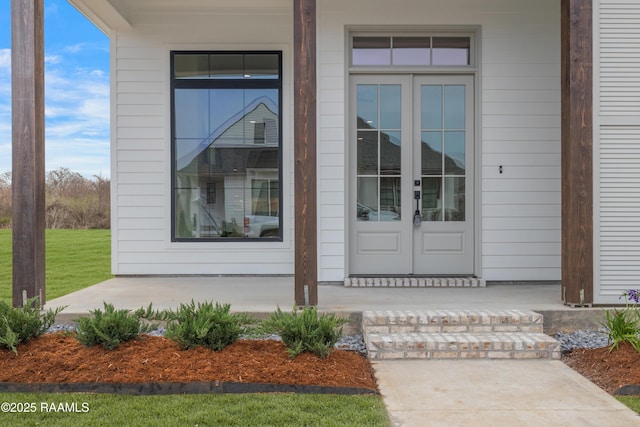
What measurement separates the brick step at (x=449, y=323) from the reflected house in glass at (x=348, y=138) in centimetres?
149

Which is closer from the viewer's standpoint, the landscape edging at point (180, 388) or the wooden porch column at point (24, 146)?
the landscape edging at point (180, 388)

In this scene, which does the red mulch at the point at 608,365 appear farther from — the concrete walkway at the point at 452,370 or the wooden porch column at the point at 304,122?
the wooden porch column at the point at 304,122

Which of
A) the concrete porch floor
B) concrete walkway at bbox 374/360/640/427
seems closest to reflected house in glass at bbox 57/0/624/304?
the concrete porch floor

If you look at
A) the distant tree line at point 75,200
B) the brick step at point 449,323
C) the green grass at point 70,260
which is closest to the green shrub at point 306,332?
the brick step at point 449,323

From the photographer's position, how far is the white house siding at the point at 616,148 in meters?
4.23

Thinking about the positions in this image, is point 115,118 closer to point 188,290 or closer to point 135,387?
point 188,290

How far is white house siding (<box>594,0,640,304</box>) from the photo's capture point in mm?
4234

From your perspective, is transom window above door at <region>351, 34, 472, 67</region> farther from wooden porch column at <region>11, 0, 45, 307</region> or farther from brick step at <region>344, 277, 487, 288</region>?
wooden porch column at <region>11, 0, 45, 307</region>

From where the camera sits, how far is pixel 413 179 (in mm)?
5637

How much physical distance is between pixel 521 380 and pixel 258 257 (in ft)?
11.5

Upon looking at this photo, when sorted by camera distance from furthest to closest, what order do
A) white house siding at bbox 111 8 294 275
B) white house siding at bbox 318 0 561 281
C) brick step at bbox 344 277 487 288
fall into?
white house siding at bbox 111 8 294 275 < white house siding at bbox 318 0 561 281 < brick step at bbox 344 277 487 288

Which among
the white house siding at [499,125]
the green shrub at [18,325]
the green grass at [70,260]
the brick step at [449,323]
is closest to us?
the green shrub at [18,325]

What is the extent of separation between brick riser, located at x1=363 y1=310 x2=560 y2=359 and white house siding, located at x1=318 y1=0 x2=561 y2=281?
1685 mm

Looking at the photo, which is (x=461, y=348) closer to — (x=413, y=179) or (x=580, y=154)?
(x=580, y=154)
